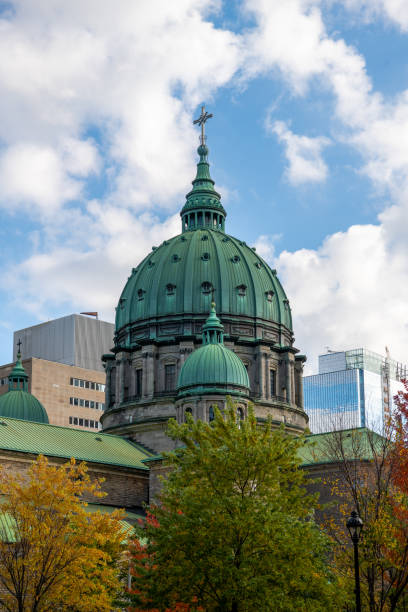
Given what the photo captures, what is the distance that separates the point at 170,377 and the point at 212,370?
1524 cm

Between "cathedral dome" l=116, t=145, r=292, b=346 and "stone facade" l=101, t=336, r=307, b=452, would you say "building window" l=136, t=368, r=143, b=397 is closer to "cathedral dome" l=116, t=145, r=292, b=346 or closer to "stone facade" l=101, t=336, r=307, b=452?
"stone facade" l=101, t=336, r=307, b=452

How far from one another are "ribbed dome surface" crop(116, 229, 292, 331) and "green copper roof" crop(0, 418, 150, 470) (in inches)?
658

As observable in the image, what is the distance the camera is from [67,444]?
6881 cm

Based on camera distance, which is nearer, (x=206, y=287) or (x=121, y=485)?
(x=121, y=485)

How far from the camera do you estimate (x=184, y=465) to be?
1410 inches

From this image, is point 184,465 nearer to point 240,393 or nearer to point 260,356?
point 240,393

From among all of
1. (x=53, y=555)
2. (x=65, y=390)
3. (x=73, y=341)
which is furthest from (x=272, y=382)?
(x=73, y=341)

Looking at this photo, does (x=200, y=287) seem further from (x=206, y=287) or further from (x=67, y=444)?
(x=67, y=444)

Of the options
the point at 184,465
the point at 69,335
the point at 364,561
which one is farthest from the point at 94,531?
the point at 69,335

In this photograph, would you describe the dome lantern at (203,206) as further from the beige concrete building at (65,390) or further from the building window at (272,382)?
the beige concrete building at (65,390)

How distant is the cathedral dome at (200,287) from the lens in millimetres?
86000

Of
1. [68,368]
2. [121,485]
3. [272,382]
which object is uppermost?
[68,368]

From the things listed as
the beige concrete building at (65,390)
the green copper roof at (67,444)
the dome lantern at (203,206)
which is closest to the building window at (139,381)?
the green copper roof at (67,444)

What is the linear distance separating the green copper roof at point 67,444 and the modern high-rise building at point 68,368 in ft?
172
